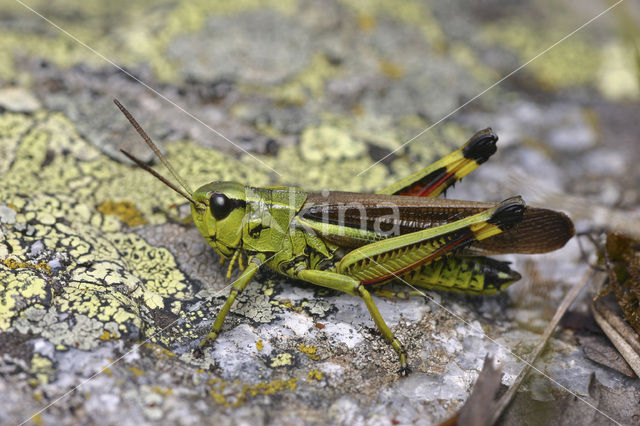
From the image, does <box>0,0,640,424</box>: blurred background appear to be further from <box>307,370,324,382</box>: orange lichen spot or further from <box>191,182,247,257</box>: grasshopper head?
<box>191,182,247,257</box>: grasshopper head

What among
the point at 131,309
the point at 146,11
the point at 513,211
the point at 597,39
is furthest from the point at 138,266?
the point at 597,39

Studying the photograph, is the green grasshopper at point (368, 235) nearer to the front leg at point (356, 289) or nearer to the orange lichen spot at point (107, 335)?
the front leg at point (356, 289)

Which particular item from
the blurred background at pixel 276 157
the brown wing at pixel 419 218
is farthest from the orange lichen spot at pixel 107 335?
the brown wing at pixel 419 218

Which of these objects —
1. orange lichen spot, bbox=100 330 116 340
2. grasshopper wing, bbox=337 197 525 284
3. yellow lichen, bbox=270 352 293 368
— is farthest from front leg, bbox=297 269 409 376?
orange lichen spot, bbox=100 330 116 340

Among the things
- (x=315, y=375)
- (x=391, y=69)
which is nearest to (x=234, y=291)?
(x=315, y=375)

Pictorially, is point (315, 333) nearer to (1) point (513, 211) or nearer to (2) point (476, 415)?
(2) point (476, 415)
